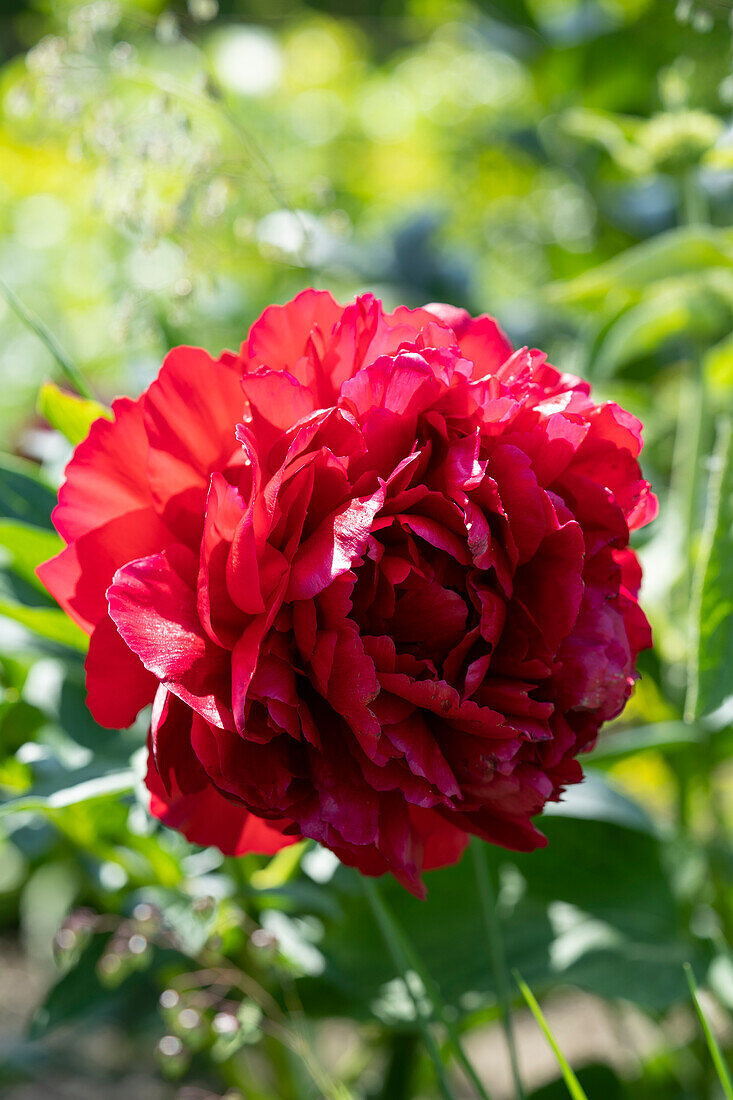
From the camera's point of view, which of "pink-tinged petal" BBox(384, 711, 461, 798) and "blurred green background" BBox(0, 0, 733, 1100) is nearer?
"pink-tinged petal" BBox(384, 711, 461, 798)

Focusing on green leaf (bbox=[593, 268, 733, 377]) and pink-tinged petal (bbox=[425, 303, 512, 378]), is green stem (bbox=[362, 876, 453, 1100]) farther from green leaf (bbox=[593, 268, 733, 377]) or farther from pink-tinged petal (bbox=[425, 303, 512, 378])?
green leaf (bbox=[593, 268, 733, 377])

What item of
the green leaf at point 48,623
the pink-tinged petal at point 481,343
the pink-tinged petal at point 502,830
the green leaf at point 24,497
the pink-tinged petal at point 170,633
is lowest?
the green leaf at point 48,623

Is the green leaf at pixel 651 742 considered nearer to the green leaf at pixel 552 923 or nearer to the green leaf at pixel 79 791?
the green leaf at pixel 552 923

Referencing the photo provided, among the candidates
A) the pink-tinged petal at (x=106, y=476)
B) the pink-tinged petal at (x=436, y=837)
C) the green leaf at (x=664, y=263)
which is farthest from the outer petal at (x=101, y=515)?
the green leaf at (x=664, y=263)

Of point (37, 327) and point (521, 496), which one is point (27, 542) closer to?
point (37, 327)

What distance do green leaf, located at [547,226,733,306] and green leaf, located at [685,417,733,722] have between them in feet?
0.45

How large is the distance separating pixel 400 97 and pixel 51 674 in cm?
87

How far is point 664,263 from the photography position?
42cm

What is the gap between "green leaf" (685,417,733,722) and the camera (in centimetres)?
29

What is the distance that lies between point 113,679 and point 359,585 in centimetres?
7

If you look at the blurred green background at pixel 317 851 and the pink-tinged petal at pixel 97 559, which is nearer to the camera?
the pink-tinged petal at pixel 97 559

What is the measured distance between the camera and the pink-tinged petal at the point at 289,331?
0.26 m

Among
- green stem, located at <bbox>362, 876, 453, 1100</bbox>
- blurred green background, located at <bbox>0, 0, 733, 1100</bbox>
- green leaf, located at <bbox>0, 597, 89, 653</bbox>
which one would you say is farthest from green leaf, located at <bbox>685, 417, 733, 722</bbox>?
green leaf, located at <bbox>0, 597, 89, 653</bbox>

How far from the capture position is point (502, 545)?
24cm
